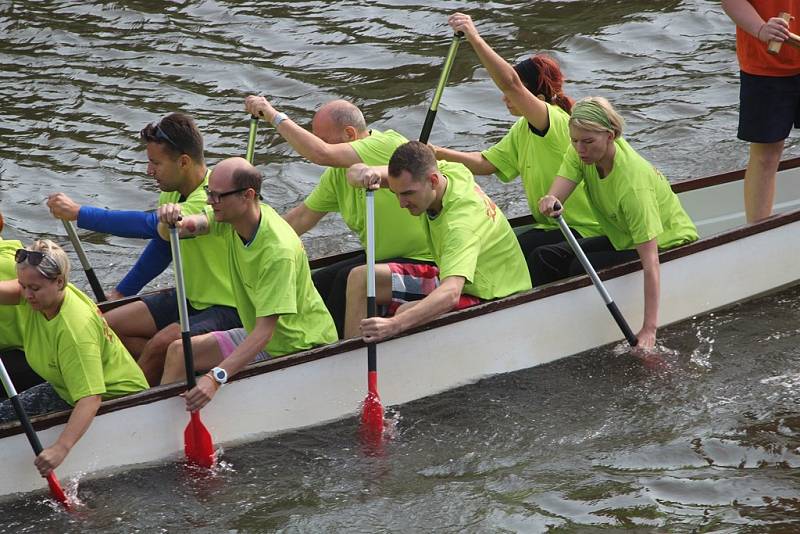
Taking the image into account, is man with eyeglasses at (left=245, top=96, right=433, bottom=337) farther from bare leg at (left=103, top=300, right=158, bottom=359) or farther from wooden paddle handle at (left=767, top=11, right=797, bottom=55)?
wooden paddle handle at (left=767, top=11, right=797, bottom=55)

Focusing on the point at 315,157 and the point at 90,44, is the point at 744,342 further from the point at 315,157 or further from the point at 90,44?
the point at 90,44

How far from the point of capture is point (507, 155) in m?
7.86

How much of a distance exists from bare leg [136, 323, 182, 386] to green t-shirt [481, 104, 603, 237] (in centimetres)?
250

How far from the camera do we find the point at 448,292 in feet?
20.9

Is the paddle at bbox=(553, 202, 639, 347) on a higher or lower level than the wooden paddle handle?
lower

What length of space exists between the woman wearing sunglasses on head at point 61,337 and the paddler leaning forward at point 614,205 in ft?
8.28

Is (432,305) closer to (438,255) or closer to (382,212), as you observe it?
(438,255)

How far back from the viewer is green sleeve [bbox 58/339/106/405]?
5.70 metres

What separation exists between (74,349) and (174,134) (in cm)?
132

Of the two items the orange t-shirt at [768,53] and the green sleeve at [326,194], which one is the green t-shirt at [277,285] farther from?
the orange t-shirt at [768,53]

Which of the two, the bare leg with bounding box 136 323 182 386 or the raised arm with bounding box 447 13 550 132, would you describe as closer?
the bare leg with bounding box 136 323 182 386

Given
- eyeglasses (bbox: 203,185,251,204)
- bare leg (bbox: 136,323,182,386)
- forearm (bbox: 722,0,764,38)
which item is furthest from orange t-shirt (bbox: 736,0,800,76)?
bare leg (bbox: 136,323,182,386)

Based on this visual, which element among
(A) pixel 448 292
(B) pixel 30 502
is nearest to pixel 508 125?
(A) pixel 448 292

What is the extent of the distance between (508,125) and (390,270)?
5951 millimetres
